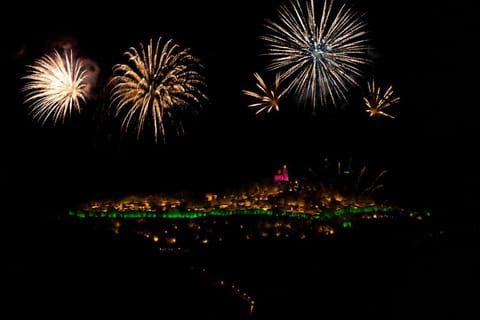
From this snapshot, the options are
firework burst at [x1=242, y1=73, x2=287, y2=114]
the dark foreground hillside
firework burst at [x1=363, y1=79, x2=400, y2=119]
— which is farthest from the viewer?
firework burst at [x1=363, y1=79, x2=400, y2=119]

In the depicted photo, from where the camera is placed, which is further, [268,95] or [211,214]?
[268,95]

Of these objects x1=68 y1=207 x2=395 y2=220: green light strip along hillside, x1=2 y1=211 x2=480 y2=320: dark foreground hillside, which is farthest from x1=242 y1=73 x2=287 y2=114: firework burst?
x1=2 y1=211 x2=480 y2=320: dark foreground hillside

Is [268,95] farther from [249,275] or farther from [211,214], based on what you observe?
[249,275]

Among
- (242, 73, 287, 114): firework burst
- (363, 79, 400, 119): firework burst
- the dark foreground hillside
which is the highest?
(363, 79, 400, 119): firework burst

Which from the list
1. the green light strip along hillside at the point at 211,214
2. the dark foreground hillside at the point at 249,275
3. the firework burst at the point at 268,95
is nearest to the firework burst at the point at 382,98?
the firework burst at the point at 268,95

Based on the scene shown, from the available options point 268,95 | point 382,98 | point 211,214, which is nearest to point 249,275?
point 211,214

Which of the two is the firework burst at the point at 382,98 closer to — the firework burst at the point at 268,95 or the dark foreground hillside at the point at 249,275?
the firework burst at the point at 268,95

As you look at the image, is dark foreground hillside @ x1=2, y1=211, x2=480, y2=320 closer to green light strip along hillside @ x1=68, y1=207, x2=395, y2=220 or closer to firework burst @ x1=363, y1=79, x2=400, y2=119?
green light strip along hillside @ x1=68, y1=207, x2=395, y2=220

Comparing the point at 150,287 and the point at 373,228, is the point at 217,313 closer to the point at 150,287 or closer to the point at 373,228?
the point at 150,287

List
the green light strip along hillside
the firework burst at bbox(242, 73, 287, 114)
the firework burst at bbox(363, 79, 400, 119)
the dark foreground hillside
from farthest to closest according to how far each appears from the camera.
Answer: the firework burst at bbox(363, 79, 400, 119) < the firework burst at bbox(242, 73, 287, 114) < the green light strip along hillside < the dark foreground hillside

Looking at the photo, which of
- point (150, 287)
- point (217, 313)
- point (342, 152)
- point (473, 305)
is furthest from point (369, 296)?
point (342, 152)

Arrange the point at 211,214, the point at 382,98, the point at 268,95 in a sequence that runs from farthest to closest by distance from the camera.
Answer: the point at 382,98 → the point at 268,95 → the point at 211,214

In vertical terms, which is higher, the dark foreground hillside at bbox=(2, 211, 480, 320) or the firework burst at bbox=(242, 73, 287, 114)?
the firework burst at bbox=(242, 73, 287, 114)

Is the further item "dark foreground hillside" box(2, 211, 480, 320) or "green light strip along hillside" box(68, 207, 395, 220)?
"green light strip along hillside" box(68, 207, 395, 220)
